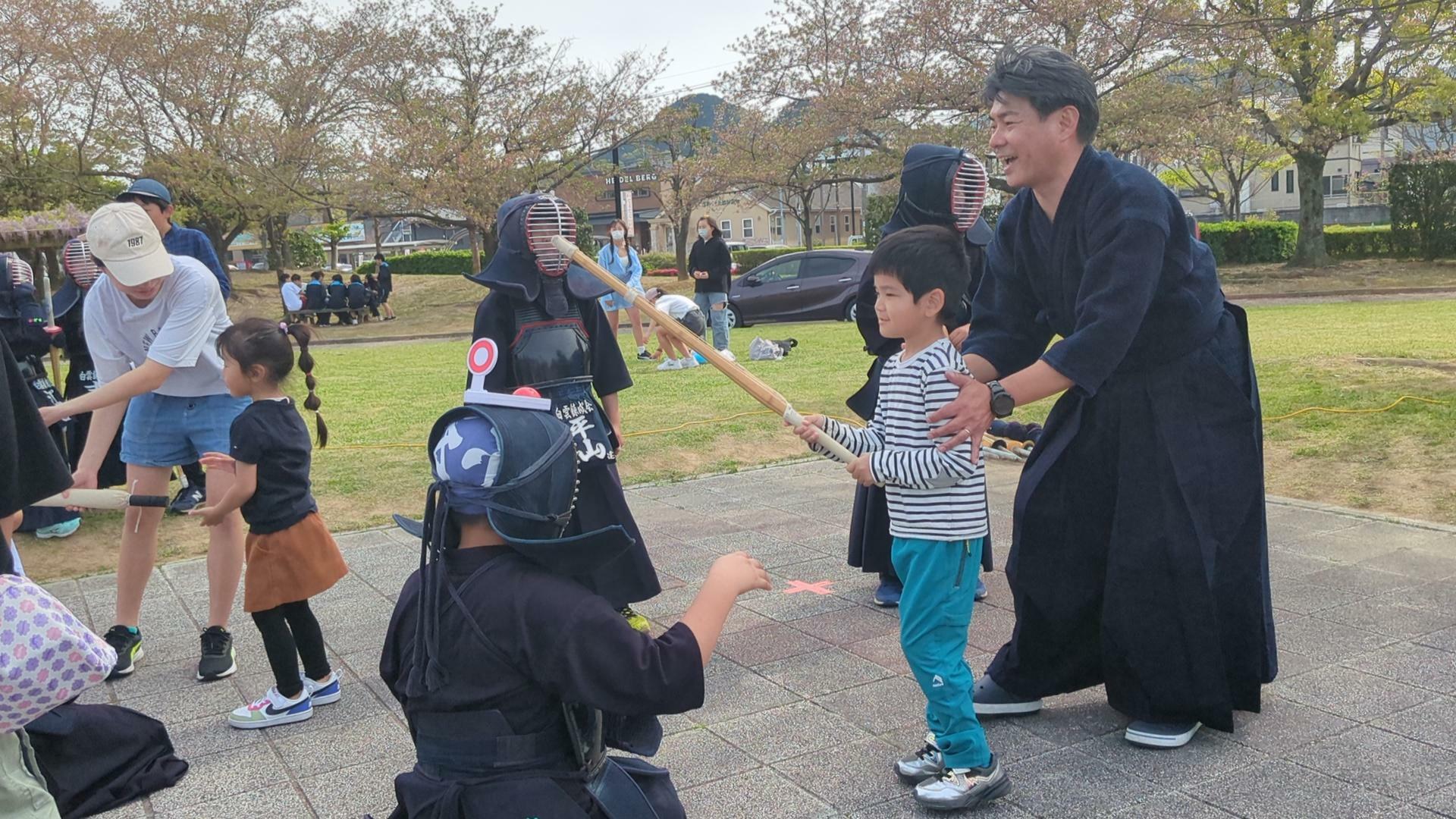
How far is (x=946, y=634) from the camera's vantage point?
295 cm

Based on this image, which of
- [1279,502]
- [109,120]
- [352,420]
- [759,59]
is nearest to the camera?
[1279,502]

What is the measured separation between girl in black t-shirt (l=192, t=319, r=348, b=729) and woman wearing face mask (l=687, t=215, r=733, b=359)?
1080 cm

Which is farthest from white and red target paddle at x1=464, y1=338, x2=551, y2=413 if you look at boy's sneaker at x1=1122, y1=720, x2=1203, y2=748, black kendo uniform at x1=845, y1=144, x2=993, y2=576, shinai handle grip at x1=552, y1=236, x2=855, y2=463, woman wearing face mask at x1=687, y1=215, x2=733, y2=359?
woman wearing face mask at x1=687, y1=215, x2=733, y2=359

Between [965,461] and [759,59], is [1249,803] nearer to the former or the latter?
[965,461]

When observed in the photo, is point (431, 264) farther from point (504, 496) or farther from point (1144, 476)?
point (504, 496)

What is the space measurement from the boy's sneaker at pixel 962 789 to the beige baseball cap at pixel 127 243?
3.22 metres

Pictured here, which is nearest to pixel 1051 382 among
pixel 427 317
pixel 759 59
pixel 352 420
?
pixel 352 420

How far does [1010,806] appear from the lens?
3.01 meters

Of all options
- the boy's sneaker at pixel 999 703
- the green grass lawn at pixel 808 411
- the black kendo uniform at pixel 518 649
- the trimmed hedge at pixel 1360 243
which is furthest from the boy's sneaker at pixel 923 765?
the trimmed hedge at pixel 1360 243

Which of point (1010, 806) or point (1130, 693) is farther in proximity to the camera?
point (1130, 693)

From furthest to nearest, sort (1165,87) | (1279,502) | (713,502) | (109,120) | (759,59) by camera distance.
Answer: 1. (759,59)
2. (109,120)
3. (1165,87)
4. (713,502)
5. (1279,502)

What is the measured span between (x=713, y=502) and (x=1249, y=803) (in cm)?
446

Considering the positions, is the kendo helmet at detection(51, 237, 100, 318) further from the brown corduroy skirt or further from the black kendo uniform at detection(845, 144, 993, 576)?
the black kendo uniform at detection(845, 144, 993, 576)

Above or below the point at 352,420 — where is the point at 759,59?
above
